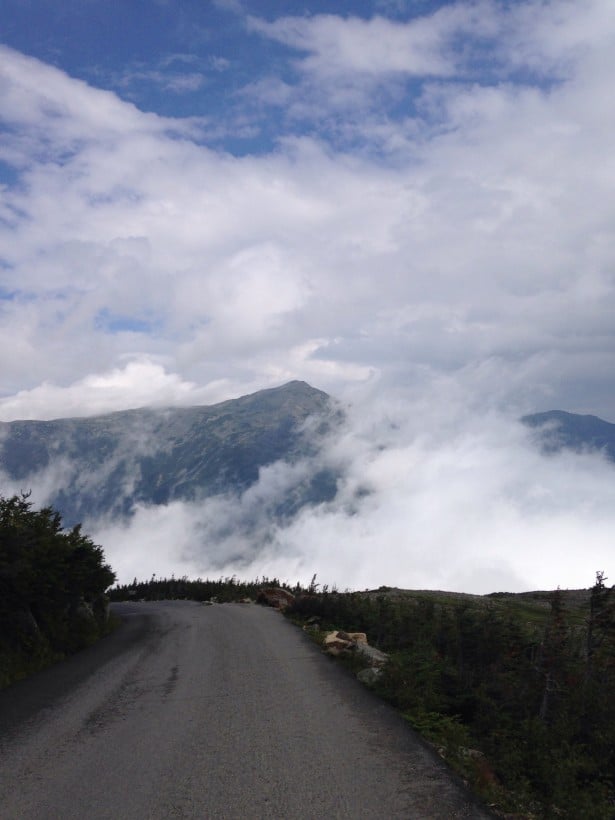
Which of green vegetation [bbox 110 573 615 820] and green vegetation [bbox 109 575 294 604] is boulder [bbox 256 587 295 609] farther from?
green vegetation [bbox 110 573 615 820]

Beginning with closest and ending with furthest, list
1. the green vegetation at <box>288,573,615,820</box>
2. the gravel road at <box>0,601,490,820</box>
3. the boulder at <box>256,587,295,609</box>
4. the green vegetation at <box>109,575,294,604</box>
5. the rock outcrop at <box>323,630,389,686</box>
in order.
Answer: the gravel road at <box>0,601,490,820</box>
the green vegetation at <box>288,573,615,820</box>
the rock outcrop at <box>323,630,389,686</box>
the boulder at <box>256,587,295,609</box>
the green vegetation at <box>109,575,294,604</box>

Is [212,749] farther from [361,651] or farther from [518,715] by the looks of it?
[361,651]

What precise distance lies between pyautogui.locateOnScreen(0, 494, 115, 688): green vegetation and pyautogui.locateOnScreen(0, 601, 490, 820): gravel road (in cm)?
156

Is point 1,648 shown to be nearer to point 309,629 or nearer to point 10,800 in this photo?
point 10,800

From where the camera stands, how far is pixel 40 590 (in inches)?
744

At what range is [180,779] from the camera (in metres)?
8.02

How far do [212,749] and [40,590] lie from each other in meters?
12.3

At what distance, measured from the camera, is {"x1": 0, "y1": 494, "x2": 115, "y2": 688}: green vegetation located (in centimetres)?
1689

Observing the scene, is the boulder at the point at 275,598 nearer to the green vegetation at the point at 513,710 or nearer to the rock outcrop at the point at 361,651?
the green vegetation at the point at 513,710

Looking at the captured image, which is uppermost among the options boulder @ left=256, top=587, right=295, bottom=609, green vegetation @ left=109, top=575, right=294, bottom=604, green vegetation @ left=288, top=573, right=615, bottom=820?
green vegetation @ left=288, top=573, right=615, bottom=820

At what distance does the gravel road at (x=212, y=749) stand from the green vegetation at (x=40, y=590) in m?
1.56

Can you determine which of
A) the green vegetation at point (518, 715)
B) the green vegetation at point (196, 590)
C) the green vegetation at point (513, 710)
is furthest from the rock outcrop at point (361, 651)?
the green vegetation at point (196, 590)

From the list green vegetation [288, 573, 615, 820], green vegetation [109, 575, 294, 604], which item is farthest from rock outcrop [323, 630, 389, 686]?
green vegetation [109, 575, 294, 604]

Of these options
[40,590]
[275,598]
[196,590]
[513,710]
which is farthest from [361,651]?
[196,590]
